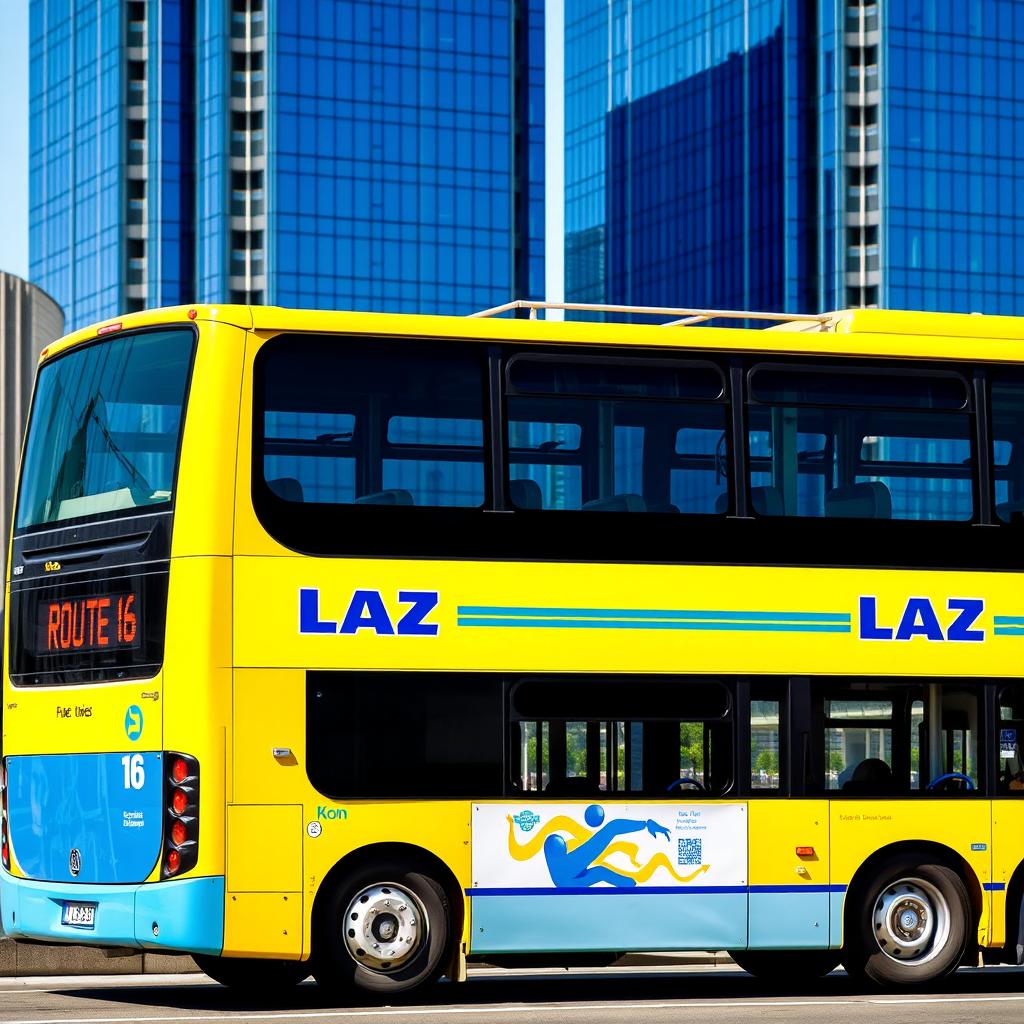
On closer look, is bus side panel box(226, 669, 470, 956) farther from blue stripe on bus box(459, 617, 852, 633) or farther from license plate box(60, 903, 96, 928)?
blue stripe on bus box(459, 617, 852, 633)

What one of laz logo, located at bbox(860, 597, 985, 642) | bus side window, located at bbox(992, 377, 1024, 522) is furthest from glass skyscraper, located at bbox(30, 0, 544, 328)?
laz logo, located at bbox(860, 597, 985, 642)

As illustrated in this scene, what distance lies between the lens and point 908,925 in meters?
15.5

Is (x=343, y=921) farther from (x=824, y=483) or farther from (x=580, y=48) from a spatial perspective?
(x=580, y=48)

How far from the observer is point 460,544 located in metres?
14.5

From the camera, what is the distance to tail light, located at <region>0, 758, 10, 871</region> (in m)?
15.2

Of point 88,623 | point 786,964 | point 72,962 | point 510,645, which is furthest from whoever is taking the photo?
point 72,962

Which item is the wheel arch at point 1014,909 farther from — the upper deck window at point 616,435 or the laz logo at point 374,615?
the laz logo at point 374,615

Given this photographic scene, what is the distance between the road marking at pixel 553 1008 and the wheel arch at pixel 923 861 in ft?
1.97

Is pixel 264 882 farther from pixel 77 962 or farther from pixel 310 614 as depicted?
pixel 77 962

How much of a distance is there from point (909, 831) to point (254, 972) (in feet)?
15.2

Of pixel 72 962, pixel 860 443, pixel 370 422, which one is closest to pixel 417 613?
pixel 370 422

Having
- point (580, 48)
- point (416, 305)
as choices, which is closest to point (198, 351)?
point (416, 305)

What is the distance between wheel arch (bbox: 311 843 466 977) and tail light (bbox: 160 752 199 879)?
2.89 feet

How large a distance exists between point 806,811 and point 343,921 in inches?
130
